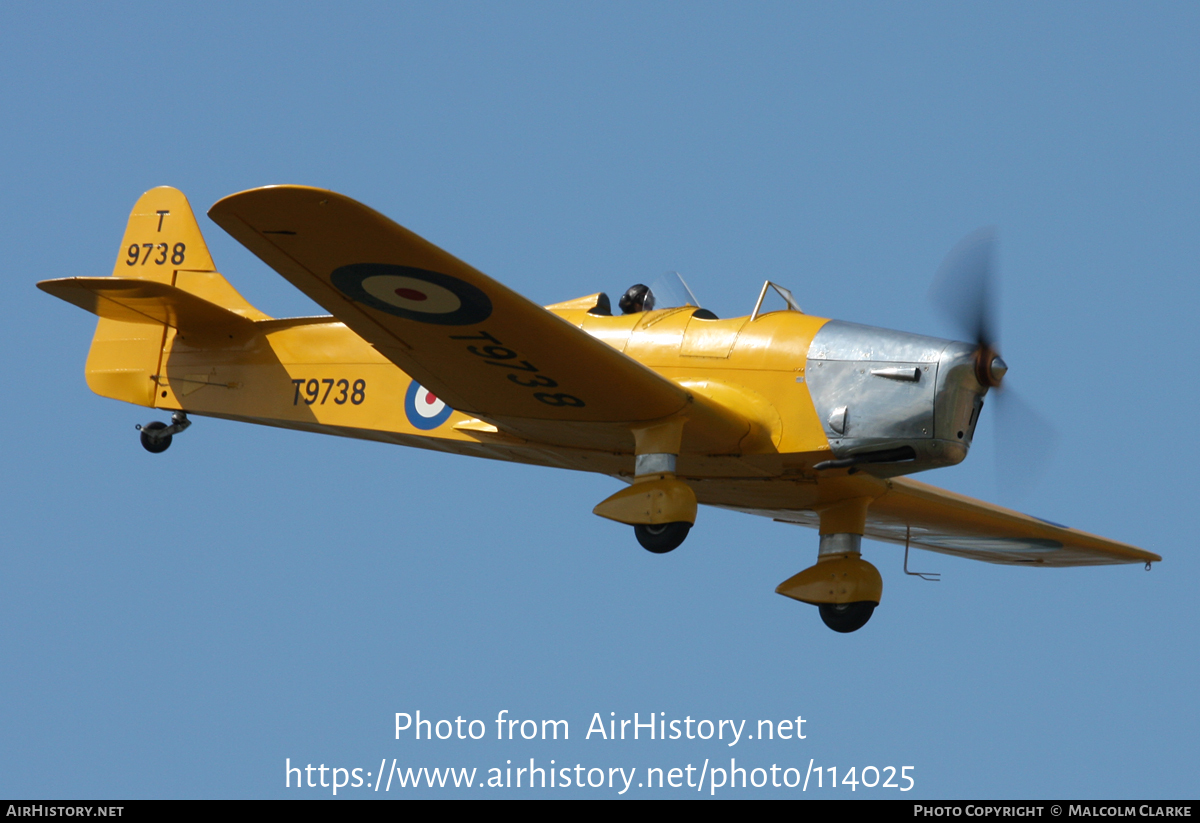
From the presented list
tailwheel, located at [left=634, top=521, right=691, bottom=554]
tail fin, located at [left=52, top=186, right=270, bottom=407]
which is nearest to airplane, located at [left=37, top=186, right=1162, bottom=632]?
tailwheel, located at [left=634, top=521, right=691, bottom=554]

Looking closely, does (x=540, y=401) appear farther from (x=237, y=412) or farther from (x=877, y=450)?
(x=237, y=412)

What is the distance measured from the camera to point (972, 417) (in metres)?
10.4

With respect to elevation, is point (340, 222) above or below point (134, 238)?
below

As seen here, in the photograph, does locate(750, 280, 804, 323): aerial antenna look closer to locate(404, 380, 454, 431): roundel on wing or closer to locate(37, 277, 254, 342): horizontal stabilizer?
locate(404, 380, 454, 431): roundel on wing

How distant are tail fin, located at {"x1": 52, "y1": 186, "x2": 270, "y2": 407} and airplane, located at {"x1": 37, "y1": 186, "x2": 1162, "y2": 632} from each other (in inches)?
13.5

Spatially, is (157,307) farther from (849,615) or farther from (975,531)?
(975,531)

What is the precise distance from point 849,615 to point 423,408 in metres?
3.83

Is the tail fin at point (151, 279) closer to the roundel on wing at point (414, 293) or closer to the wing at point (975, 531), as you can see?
the roundel on wing at point (414, 293)

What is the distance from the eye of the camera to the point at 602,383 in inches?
407

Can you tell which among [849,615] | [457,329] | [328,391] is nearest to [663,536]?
[457,329]

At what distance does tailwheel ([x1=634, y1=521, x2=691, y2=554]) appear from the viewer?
10234mm

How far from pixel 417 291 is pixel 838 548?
4.26 metres

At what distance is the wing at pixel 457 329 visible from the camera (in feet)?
29.7
